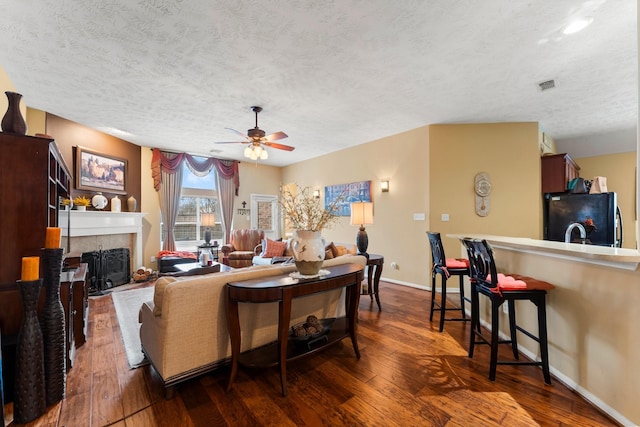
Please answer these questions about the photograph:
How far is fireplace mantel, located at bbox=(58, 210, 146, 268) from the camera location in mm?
4051

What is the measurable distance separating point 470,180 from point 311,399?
4106mm

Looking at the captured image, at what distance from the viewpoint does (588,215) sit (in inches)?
164

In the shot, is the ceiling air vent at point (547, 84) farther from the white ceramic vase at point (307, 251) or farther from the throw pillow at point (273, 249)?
the throw pillow at point (273, 249)

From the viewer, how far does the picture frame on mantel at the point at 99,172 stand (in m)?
4.47

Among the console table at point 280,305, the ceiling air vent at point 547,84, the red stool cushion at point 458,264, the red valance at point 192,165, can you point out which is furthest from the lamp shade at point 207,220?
the ceiling air vent at point 547,84

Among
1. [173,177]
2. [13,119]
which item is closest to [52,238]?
[13,119]

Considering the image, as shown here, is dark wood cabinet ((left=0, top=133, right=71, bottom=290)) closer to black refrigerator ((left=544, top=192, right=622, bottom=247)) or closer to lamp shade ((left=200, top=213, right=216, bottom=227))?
lamp shade ((left=200, top=213, right=216, bottom=227))

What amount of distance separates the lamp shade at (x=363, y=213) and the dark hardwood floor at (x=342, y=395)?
170 centimetres

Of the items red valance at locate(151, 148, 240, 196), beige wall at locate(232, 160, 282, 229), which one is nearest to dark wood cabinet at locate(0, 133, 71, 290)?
red valance at locate(151, 148, 240, 196)

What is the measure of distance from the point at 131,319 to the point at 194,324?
2006 millimetres

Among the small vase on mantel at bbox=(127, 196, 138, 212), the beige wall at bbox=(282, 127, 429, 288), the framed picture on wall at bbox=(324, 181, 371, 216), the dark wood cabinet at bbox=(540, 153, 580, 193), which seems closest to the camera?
the dark wood cabinet at bbox=(540, 153, 580, 193)

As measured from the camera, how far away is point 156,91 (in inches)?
127

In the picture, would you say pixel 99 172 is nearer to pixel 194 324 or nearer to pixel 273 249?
pixel 273 249

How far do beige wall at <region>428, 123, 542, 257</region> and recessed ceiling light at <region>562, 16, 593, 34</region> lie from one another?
88.1 inches
